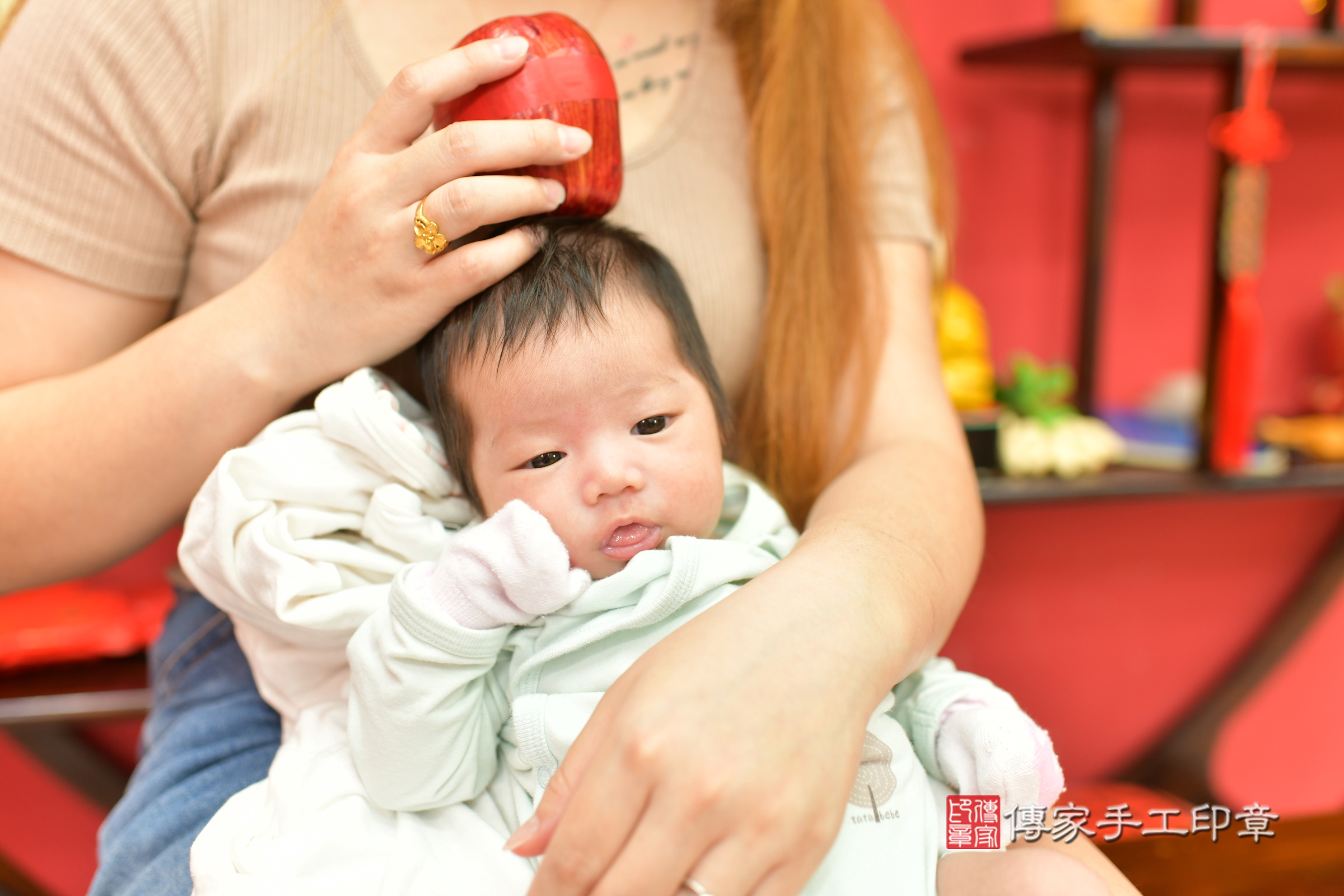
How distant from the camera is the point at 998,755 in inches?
26.1

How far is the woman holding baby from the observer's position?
1.69 ft

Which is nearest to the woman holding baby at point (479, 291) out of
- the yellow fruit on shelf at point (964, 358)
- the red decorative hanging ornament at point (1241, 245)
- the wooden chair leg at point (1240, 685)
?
the yellow fruit on shelf at point (964, 358)

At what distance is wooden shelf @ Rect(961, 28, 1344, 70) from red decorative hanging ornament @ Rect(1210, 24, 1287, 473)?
33 mm

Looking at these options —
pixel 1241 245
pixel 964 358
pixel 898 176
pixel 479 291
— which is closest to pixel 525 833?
pixel 479 291

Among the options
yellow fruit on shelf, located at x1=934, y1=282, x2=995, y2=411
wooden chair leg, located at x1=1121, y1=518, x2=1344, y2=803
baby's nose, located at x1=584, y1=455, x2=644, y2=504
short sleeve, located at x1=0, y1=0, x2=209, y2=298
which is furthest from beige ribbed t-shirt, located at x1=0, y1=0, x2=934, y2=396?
wooden chair leg, located at x1=1121, y1=518, x2=1344, y2=803

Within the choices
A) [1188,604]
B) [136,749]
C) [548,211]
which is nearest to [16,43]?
[548,211]

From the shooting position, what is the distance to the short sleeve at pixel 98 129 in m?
0.72

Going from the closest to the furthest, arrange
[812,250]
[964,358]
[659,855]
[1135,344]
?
[659,855]
[812,250]
[964,358]
[1135,344]

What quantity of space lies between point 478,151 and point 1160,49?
3.74 feet

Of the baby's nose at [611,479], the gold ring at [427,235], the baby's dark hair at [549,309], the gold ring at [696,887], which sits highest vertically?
the gold ring at [427,235]

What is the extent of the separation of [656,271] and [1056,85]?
4.09 feet

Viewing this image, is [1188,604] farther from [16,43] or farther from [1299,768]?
[16,43]

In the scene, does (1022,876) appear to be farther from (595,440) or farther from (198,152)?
(198,152)

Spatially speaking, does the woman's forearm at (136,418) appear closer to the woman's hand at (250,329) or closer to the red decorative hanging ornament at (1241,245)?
the woman's hand at (250,329)
